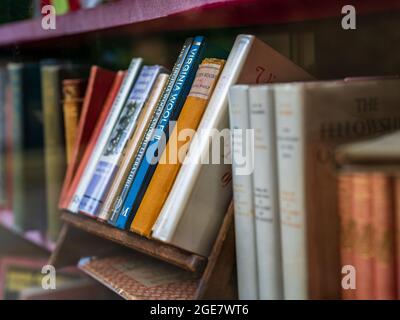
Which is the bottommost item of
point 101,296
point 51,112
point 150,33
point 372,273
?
point 101,296

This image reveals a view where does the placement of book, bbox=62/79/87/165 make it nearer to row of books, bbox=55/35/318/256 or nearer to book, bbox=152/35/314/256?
row of books, bbox=55/35/318/256

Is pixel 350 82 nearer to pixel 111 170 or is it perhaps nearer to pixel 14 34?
pixel 111 170

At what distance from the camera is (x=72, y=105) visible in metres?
1.23

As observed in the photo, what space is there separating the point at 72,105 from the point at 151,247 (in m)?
0.50

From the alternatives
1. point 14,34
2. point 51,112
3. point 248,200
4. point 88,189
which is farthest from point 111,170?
point 14,34

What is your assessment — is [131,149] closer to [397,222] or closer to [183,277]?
[183,277]

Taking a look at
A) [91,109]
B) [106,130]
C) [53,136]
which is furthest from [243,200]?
[53,136]

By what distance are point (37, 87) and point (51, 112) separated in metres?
0.11

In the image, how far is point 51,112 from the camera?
4.43ft

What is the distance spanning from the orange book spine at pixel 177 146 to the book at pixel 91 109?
33cm

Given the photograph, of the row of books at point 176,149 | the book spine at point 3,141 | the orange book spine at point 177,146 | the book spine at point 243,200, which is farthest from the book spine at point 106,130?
the book spine at point 3,141

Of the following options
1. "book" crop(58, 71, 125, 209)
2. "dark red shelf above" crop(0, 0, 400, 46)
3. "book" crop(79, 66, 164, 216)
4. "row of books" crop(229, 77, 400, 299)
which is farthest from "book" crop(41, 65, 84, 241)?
"row of books" crop(229, 77, 400, 299)

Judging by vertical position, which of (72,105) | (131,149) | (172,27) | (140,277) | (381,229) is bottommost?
(140,277)

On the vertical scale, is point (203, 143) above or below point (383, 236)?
above
